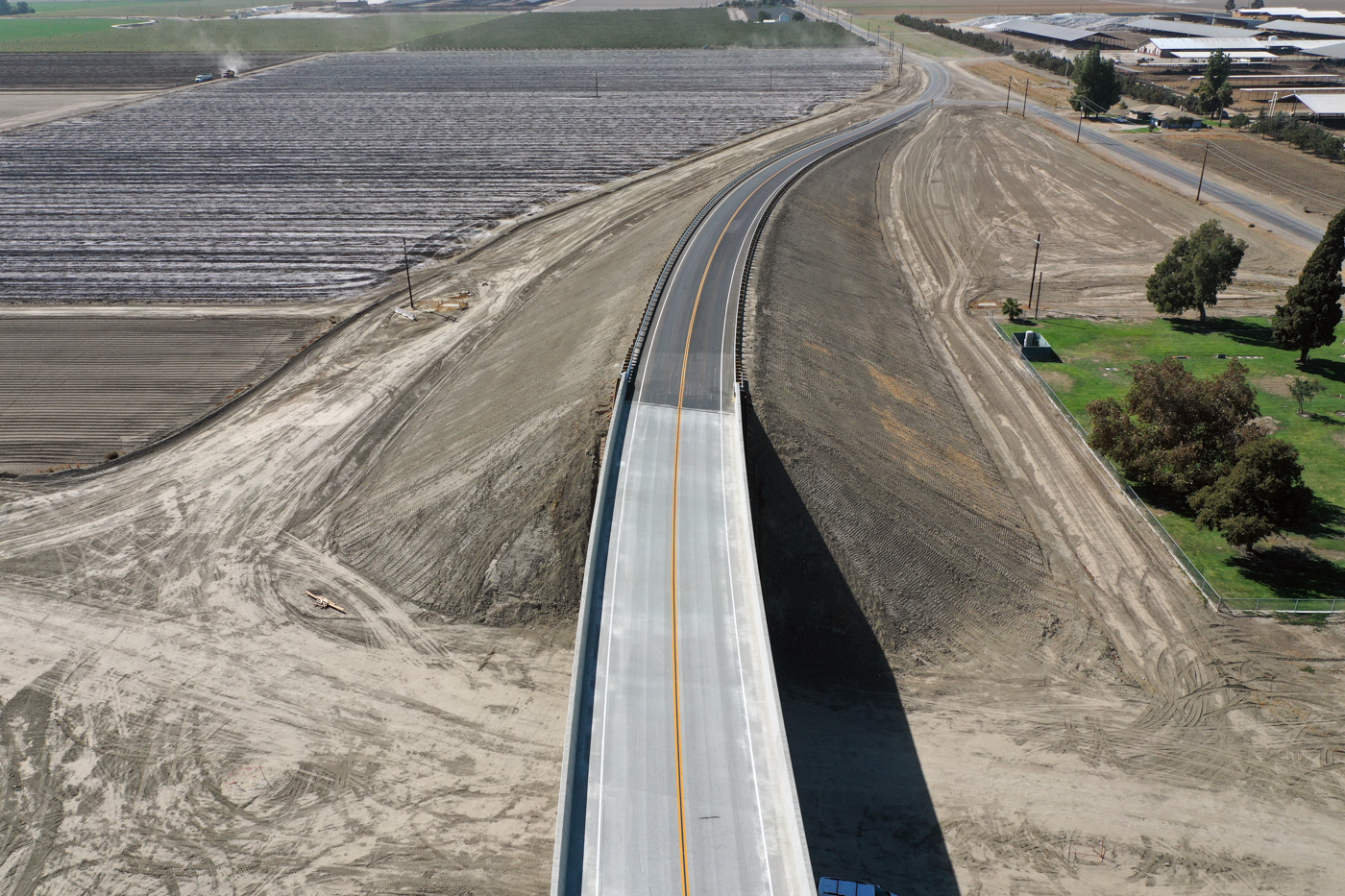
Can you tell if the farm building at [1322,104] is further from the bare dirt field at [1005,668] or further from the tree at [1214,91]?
the bare dirt field at [1005,668]

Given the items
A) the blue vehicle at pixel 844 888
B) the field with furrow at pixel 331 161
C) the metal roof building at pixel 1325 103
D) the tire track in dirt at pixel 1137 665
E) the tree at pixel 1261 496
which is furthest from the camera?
the metal roof building at pixel 1325 103

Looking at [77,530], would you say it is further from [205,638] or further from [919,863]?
[919,863]

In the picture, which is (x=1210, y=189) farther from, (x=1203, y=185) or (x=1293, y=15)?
(x=1293, y=15)

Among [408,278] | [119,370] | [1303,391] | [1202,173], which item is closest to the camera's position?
[1303,391]

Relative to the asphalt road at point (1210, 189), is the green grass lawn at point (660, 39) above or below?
above

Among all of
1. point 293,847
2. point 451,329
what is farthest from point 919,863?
point 451,329

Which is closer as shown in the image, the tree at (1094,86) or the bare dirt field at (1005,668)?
the bare dirt field at (1005,668)

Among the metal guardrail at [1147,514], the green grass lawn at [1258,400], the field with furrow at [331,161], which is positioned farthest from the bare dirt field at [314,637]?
the green grass lawn at [1258,400]

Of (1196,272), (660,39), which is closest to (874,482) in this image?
(1196,272)
